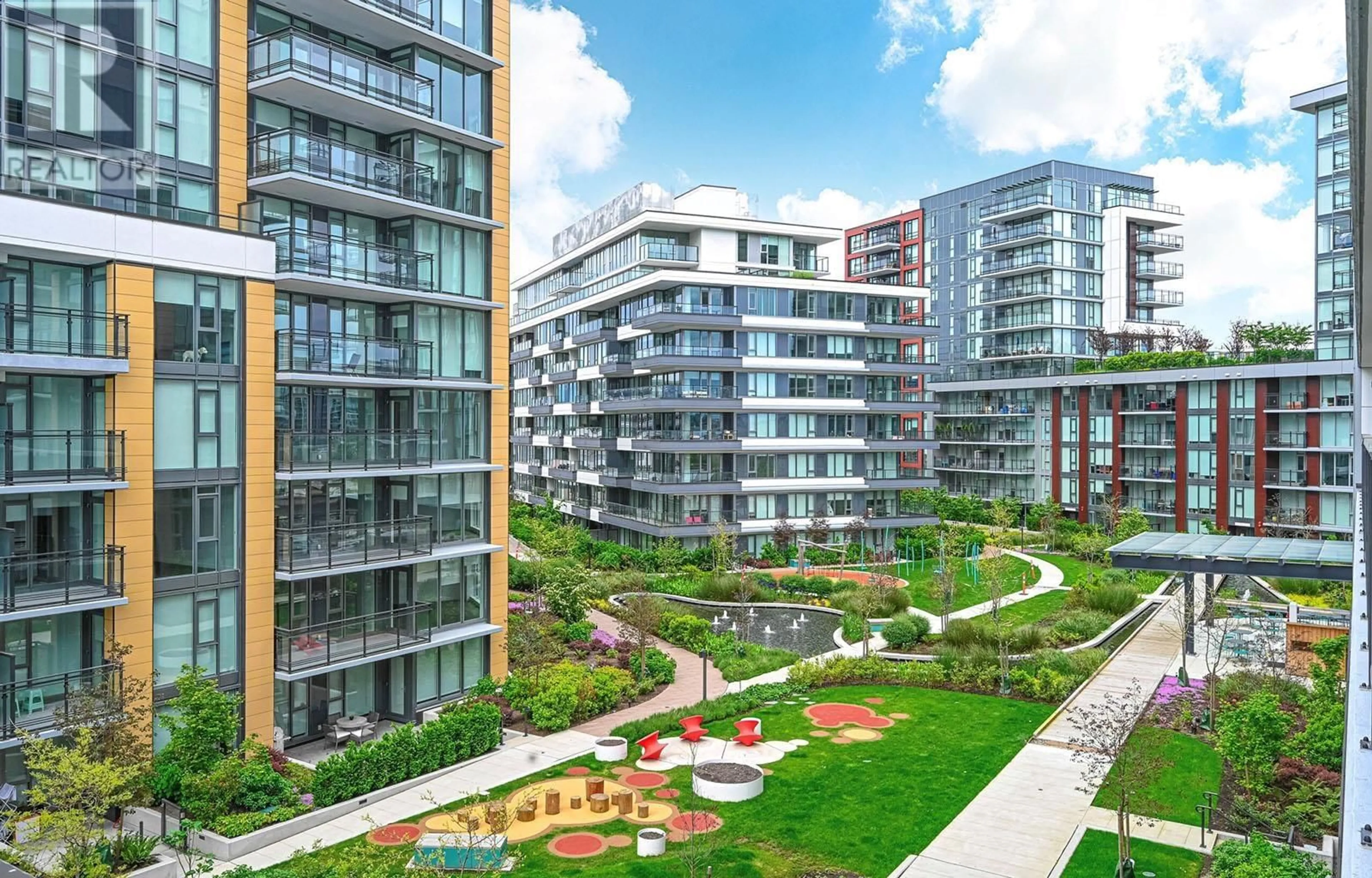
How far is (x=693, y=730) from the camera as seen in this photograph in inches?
971

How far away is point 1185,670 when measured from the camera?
30250 millimetres

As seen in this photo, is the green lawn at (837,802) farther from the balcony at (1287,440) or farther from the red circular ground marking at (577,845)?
the balcony at (1287,440)

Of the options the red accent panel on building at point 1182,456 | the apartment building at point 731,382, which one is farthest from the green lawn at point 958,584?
the red accent panel on building at point 1182,456

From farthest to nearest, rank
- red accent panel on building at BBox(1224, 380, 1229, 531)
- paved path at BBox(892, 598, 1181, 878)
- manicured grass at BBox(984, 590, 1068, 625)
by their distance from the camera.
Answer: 1. red accent panel on building at BBox(1224, 380, 1229, 531)
2. manicured grass at BBox(984, 590, 1068, 625)
3. paved path at BBox(892, 598, 1181, 878)

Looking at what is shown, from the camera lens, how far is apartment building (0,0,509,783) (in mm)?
20000

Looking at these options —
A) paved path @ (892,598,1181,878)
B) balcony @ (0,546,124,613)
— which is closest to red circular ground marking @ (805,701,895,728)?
paved path @ (892,598,1181,878)

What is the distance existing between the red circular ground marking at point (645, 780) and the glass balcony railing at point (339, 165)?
15.6 m

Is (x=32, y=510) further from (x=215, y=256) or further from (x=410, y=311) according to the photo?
(x=410, y=311)

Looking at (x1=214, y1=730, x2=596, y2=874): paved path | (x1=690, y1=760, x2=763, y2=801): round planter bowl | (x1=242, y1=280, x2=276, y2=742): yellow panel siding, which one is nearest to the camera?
(x1=214, y1=730, x2=596, y2=874): paved path

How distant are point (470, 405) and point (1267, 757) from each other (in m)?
21.1

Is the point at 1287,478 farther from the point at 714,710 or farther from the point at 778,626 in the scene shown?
the point at 714,710

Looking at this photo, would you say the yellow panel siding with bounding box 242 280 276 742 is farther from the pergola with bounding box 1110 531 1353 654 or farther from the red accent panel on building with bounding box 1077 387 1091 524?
the red accent panel on building with bounding box 1077 387 1091 524

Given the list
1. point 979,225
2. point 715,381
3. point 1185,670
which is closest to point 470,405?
point 1185,670

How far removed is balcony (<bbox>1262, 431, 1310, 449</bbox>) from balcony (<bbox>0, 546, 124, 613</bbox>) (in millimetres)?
58394
